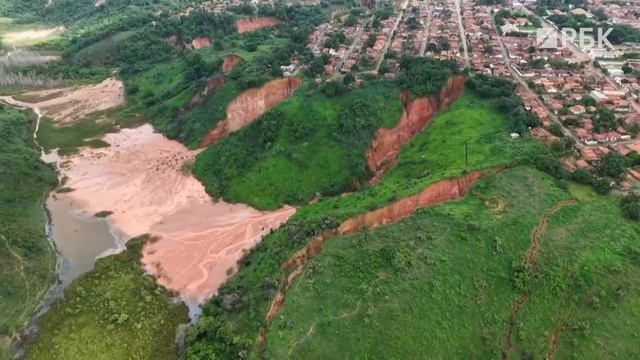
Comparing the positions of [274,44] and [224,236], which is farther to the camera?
[274,44]

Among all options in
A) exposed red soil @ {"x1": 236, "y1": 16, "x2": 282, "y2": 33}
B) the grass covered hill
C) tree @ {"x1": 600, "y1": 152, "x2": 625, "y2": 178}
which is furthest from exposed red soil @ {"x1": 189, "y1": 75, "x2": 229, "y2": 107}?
tree @ {"x1": 600, "y1": 152, "x2": 625, "y2": 178}

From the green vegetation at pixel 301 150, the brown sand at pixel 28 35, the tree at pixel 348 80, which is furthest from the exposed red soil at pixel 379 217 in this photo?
the brown sand at pixel 28 35

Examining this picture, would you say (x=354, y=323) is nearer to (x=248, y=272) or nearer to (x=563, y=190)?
(x=248, y=272)

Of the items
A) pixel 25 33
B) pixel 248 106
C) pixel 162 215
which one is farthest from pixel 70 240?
pixel 25 33

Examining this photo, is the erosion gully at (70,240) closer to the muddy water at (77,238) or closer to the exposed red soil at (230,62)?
the muddy water at (77,238)

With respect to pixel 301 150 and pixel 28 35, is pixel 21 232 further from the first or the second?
pixel 28 35

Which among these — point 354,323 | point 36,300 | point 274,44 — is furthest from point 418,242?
point 274,44
